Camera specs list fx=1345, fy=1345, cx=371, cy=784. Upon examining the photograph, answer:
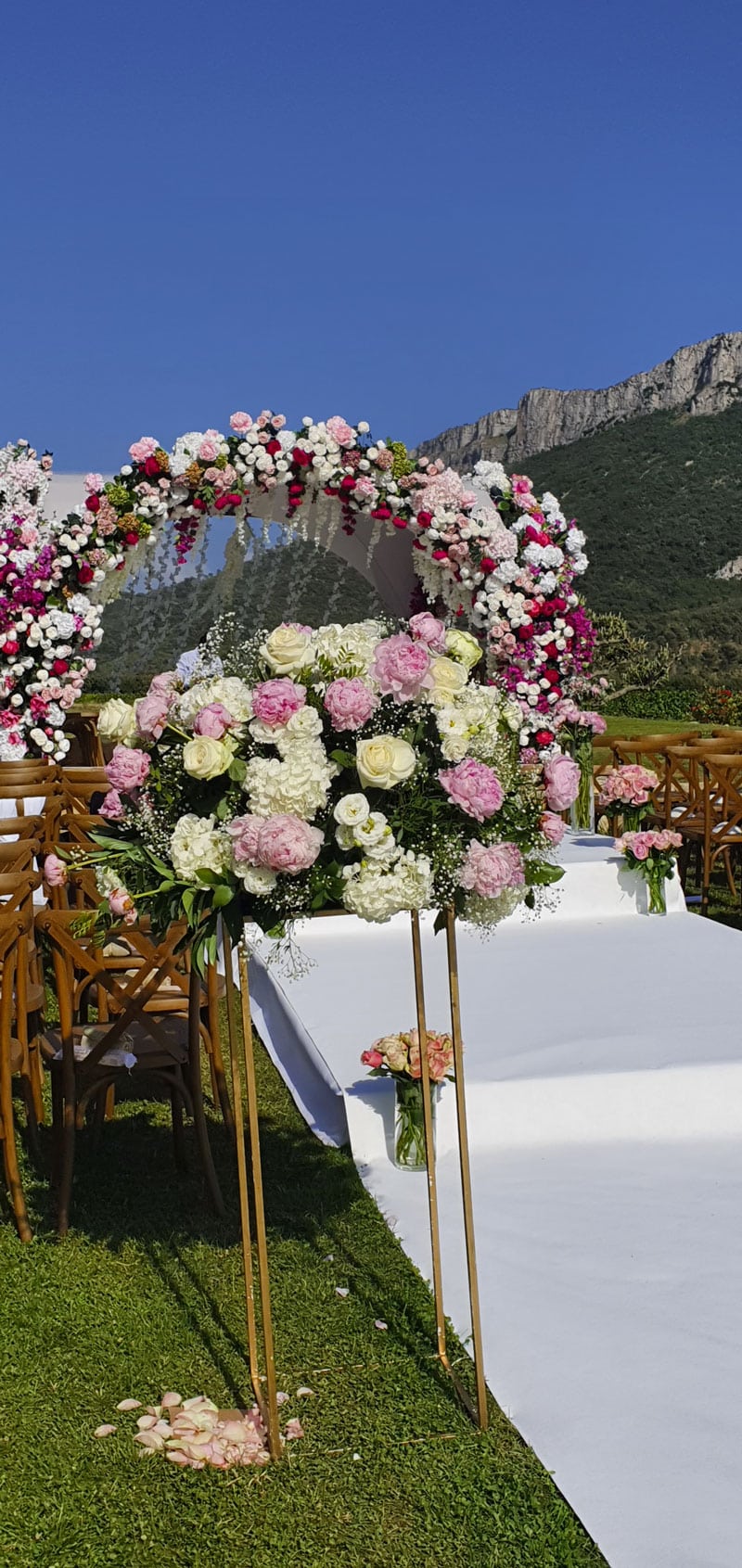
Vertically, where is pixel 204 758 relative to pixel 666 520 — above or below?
below

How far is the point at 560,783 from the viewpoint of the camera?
7.60ft

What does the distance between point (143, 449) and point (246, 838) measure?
6.13 meters

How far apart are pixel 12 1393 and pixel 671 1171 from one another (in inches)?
72.7

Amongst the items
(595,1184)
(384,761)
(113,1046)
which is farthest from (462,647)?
(595,1184)

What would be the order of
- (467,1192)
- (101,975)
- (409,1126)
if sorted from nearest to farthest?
(467,1192), (101,975), (409,1126)

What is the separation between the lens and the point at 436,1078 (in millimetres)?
3639

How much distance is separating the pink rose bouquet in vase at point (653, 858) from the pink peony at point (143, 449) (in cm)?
351

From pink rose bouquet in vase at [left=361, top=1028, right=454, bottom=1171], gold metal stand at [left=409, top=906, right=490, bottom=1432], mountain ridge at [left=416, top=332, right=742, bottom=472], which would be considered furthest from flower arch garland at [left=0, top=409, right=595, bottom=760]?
mountain ridge at [left=416, top=332, right=742, bottom=472]

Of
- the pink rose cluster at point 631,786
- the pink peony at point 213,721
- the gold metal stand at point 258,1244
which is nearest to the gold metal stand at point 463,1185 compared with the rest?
the gold metal stand at point 258,1244

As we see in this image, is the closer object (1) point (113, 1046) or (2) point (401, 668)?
(2) point (401, 668)

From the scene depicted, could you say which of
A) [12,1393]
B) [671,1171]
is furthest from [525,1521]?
[671,1171]

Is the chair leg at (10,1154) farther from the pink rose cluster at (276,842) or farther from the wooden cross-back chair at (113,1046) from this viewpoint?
the pink rose cluster at (276,842)

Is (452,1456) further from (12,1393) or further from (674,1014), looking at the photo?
(674,1014)

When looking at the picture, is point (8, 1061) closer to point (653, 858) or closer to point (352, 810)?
point (352, 810)
